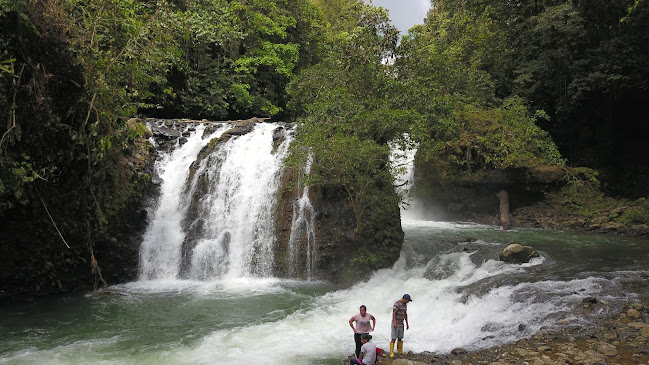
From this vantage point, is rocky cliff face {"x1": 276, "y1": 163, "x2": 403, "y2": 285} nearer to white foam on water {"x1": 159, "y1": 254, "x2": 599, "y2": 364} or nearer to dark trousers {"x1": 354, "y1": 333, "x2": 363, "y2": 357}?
white foam on water {"x1": 159, "y1": 254, "x2": 599, "y2": 364}

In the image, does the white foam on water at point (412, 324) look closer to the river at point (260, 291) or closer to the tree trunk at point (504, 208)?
the river at point (260, 291)

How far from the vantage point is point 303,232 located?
45.0 feet

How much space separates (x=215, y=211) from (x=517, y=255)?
9.37 m

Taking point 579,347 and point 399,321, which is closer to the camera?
point 579,347

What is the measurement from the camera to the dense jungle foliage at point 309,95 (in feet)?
31.3

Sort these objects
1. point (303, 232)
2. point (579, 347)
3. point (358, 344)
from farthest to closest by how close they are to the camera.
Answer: point (303, 232), point (358, 344), point (579, 347)

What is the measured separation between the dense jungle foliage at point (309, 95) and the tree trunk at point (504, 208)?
4.47 feet

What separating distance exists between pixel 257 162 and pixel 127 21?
6772mm

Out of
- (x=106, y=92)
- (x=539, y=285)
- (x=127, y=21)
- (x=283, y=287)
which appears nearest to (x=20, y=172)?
(x=106, y=92)

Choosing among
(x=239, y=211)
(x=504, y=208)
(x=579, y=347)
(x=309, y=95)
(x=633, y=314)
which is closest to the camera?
(x=579, y=347)

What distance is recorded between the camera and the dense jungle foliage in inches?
375

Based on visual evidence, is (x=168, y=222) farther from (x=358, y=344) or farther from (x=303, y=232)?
(x=358, y=344)

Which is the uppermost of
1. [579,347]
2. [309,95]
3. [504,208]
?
[309,95]

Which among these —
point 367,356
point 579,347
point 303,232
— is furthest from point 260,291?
point 579,347
